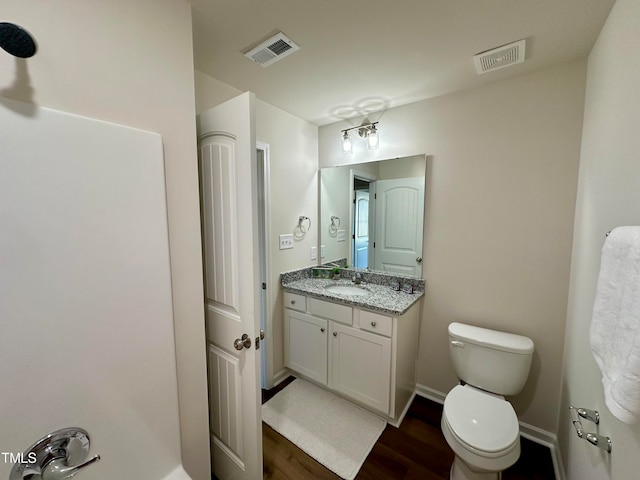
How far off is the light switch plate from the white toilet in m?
1.48

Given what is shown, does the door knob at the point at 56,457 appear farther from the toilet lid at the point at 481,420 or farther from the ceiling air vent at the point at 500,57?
the ceiling air vent at the point at 500,57

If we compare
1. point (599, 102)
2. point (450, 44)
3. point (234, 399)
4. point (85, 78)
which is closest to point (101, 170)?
point (85, 78)

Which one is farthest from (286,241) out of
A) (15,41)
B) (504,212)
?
(15,41)

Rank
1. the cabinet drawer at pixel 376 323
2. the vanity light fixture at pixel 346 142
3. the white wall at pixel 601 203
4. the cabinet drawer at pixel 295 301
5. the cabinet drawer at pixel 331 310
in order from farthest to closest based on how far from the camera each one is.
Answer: the vanity light fixture at pixel 346 142 < the cabinet drawer at pixel 295 301 < the cabinet drawer at pixel 331 310 < the cabinet drawer at pixel 376 323 < the white wall at pixel 601 203

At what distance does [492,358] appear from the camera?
5.27ft

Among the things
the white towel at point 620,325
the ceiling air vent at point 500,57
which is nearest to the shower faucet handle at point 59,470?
the white towel at point 620,325

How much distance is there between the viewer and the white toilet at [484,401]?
1201 mm

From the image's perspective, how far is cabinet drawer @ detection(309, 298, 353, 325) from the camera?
6.32 feet

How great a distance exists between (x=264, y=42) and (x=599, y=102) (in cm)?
171

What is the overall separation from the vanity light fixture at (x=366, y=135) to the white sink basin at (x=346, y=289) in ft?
4.23

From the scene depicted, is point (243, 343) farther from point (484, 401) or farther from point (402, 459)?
point (484, 401)

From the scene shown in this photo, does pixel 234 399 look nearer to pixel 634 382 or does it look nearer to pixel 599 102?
pixel 634 382

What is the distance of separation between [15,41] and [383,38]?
55.4 inches

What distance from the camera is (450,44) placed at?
1.35 metres
